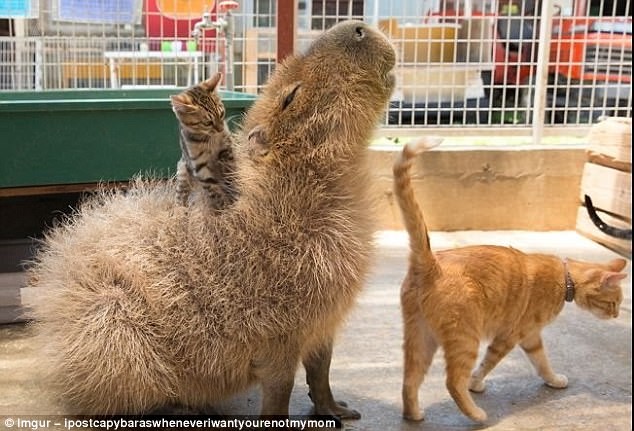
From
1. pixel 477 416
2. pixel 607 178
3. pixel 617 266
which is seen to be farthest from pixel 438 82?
pixel 477 416

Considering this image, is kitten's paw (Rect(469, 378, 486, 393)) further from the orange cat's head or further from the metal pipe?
the metal pipe

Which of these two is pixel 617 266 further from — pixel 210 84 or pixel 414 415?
pixel 210 84

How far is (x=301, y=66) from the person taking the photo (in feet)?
4.82

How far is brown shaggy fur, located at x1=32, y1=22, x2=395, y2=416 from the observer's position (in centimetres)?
143

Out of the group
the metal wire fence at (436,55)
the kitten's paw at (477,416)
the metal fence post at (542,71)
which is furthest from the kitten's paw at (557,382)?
the metal fence post at (542,71)

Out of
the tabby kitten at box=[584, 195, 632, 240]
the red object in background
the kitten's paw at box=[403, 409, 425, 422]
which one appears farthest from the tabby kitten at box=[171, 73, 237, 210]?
the tabby kitten at box=[584, 195, 632, 240]

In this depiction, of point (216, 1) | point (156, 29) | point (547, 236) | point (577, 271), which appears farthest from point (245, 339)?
point (547, 236)

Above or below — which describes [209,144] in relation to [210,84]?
below

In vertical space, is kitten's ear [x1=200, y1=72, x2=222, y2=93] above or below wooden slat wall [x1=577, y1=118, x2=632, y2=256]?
above

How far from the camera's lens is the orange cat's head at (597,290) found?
190cm

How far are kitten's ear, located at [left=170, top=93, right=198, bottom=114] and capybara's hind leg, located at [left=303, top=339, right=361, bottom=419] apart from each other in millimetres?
602

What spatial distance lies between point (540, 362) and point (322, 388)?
0.66m

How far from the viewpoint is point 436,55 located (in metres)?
4.08

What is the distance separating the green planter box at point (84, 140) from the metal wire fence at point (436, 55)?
4.17 feet
